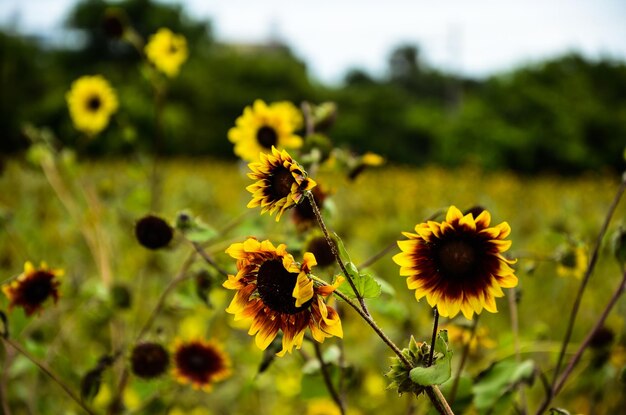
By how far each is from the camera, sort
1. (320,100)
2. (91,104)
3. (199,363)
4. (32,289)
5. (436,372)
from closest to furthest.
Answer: (436,372)
(32,289)
(199,363)
(91,104)
(320,100)

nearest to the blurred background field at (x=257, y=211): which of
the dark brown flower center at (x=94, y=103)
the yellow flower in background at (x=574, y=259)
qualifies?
the yellow flower in background at (x=574, y=259)

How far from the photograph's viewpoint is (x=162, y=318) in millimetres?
1601

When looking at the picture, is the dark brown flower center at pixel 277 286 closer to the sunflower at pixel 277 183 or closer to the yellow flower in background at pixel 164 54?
the sunflower at pixel 277 183

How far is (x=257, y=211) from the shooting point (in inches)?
36.9

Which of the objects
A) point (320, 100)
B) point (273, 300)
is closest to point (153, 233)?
point (273, 300)

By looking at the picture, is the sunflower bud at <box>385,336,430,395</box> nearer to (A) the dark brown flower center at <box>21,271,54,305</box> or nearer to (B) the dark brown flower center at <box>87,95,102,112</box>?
(A) the dark brown flower center at <box>21,271,54,305</box>

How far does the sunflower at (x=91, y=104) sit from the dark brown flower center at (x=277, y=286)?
1.05 m

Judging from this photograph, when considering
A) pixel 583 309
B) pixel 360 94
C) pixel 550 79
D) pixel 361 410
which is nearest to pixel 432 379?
pixel 361 410

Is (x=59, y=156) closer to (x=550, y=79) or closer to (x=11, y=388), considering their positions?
(x=11, y=388)

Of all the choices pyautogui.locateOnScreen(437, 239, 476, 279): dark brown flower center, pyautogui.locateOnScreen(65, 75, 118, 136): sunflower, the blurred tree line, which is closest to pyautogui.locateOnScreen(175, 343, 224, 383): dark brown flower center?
pyautogui.locateOnScreen(437, 239, 476, 279): dark brown flower center

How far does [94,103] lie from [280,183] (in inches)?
45.2

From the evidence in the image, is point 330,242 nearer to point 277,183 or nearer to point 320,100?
point 277,183

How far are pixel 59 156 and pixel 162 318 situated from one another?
0.67 metres

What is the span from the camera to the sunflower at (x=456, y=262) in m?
0.39
